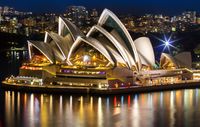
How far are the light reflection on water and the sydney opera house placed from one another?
159cm

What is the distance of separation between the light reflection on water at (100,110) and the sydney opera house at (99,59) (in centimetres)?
159

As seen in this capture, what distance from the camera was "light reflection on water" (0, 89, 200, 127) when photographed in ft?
68.0

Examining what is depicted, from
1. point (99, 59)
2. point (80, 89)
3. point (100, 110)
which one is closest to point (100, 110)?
point (100, 110)

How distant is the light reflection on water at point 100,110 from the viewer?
2072 cm

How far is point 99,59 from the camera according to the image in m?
29.7

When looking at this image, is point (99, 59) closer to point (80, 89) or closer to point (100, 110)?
point (80, 89)

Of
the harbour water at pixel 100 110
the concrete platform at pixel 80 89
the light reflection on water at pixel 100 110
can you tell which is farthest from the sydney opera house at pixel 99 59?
the light reflection on water at pixel 100 110

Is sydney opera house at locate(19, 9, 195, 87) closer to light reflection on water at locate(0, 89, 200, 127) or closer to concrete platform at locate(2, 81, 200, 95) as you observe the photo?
concrete platform at locate(2, 81, 200, 95)

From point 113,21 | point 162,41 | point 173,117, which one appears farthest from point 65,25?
point 162,41

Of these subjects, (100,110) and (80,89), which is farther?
(80,89)

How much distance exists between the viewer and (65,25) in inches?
1241

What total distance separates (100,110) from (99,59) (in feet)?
22.0

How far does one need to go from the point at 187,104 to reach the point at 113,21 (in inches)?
288

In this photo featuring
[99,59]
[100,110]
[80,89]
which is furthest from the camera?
[99,59]
